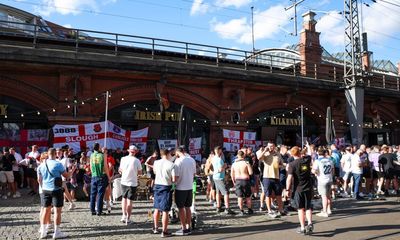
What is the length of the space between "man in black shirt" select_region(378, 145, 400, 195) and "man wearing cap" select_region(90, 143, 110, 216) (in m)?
10.2

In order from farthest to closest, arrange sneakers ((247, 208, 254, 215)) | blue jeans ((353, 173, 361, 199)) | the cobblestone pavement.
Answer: blue jeans ((353, 173, 361, 199)), sneakers ((247, 208, 254, 215)), the cobblestone pavement

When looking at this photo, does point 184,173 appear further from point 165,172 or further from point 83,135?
point 83,135

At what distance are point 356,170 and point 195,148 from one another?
7.86 metres

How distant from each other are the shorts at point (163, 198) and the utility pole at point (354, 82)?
18546mm

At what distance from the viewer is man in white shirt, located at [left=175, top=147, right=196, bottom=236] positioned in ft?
28.2

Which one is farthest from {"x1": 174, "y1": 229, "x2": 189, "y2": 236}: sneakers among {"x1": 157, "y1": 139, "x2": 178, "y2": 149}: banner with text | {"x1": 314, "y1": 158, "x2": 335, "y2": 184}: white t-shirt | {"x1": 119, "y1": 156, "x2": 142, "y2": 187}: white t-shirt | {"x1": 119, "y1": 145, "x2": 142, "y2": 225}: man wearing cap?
{"x1": 157, "y1": 139, "x2": 178, "y2": 149}: banner with text

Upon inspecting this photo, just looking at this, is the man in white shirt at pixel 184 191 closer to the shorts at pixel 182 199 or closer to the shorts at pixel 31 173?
the shorts at pixel 182 199

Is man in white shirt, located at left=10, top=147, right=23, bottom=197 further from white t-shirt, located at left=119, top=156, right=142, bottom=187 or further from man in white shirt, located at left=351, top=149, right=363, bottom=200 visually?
man in white shirt, located at left=351, top=149, right=363, bottom=200

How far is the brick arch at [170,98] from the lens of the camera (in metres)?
18.7

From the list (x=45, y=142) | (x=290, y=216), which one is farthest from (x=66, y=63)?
(x=290, y=216)

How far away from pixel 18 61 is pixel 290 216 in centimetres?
1226

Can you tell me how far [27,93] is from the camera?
1702cm

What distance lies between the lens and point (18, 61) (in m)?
16.2

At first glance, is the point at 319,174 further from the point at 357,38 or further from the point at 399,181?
the point at 357,38
